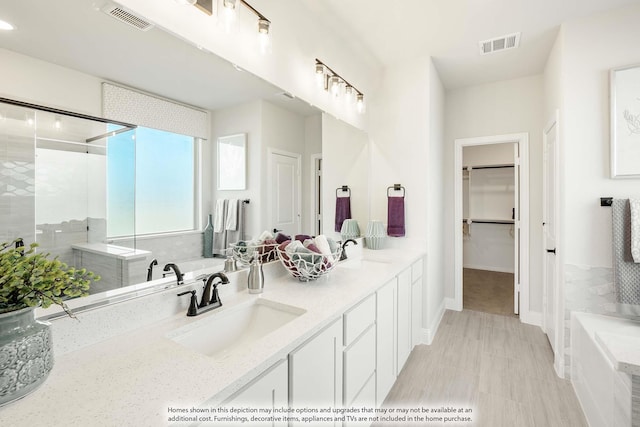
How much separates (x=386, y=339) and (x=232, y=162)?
4.67 ft

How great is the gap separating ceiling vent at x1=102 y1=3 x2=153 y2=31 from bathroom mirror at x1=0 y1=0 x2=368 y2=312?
20mm

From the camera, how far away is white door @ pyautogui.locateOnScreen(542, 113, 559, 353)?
8.00 ft

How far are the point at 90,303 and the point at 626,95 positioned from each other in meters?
3.23

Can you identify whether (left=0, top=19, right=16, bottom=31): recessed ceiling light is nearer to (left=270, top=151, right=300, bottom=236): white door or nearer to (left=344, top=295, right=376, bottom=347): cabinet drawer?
(left=270, top=151, right=300, bottom=236): white door

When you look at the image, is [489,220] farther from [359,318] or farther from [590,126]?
[359,318]

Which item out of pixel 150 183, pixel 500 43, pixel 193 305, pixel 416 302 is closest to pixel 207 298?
pixel 193 305

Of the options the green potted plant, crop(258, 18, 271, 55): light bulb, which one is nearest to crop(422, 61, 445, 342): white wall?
crop(258, 18, 271, 55): light bulb

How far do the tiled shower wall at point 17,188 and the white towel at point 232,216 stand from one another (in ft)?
2.49

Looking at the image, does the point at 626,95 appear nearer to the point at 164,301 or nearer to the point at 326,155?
the point at 326,155

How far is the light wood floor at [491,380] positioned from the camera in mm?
1885

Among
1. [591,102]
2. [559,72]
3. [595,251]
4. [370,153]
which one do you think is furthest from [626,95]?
[370,153]

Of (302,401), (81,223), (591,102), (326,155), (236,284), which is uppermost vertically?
(591,102)

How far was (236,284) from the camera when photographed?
58.7 inches

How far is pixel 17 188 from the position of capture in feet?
2.70
